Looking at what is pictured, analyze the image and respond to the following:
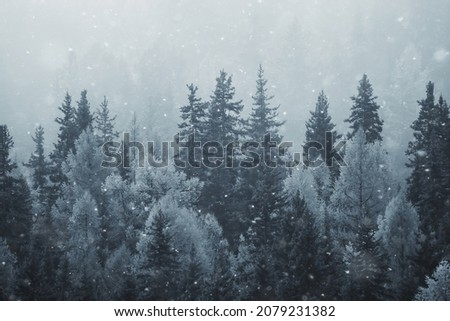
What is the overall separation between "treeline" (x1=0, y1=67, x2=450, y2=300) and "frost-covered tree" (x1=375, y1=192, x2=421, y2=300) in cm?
9

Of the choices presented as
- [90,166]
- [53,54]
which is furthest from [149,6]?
[90,166]

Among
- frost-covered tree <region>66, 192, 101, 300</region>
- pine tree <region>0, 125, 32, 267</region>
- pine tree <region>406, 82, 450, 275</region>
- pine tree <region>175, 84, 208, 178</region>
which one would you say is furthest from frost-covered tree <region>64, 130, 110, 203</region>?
pine tree <region>406, 82, 450, 275</region>

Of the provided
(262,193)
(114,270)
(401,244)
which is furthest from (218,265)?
(401,244)

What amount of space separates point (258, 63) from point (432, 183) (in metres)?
74.0

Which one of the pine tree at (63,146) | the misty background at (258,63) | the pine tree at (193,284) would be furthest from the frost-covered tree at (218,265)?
the misty background at (258,63)

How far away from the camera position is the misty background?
267ft

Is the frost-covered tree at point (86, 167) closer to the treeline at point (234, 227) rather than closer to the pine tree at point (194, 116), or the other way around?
the treeline at point (234, 227)

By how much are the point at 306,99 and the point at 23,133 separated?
64207mm

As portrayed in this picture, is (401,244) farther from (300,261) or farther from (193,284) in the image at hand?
(193,284)

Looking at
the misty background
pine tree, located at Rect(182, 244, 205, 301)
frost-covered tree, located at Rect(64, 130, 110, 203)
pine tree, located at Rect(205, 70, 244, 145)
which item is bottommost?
pine tree, located at Rect(182, 244, 205, 301)

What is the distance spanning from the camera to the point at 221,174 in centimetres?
3562

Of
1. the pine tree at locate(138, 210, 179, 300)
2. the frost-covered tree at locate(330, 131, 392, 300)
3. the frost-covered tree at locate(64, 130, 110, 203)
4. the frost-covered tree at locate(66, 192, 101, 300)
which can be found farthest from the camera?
the frost-covered tree at locate(64, 130, 110, 203)

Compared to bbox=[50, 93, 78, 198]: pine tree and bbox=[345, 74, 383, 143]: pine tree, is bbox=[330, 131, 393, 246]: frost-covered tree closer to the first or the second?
bbox=[345, 74, 383, 143]: pine tree

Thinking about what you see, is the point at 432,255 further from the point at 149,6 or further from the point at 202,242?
the point at 149,6
